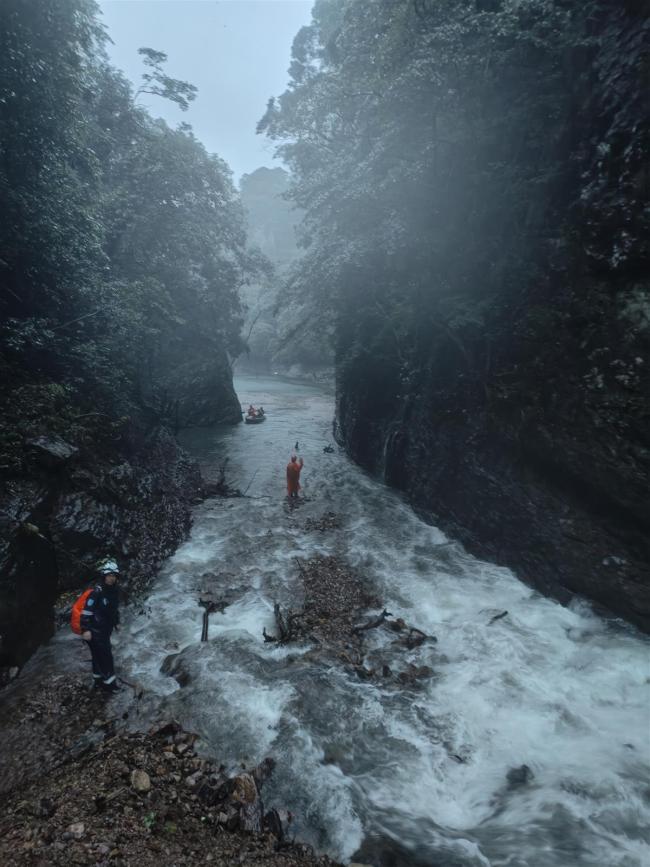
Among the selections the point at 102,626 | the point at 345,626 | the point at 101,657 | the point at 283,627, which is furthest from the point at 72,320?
the point at 345,626

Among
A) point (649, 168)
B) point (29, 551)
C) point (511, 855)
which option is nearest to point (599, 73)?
point (649, 168)

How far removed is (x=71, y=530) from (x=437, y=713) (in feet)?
26.0

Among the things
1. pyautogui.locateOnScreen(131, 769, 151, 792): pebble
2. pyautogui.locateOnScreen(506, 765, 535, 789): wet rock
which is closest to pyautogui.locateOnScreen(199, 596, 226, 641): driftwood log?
pyautogui.locateOnScreen(131, 769, 151, 792): pebble

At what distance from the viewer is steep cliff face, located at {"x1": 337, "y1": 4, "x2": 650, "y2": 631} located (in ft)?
27.0

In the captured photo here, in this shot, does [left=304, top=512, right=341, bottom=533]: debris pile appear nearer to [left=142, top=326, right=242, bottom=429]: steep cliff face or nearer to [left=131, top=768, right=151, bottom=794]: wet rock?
[left=131, top=768, right=151, bottom=794]: wet rock

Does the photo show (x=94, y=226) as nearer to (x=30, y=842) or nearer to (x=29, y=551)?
(x=29, y=551)

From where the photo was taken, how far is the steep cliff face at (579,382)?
8.23 metres

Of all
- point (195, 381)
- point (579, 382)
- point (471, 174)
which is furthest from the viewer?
point (195, 381)

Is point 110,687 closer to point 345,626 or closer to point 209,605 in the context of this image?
point 209,605

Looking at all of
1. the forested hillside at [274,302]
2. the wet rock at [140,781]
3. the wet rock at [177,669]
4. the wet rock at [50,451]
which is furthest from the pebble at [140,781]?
the forested hillside at [274,302]

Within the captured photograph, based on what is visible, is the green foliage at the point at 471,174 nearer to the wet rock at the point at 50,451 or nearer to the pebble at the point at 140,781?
the pebble at the point at 140,781

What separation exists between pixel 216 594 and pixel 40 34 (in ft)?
46.4

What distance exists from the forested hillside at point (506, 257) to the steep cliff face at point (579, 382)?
40 mm

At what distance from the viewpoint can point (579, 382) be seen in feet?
30.2
